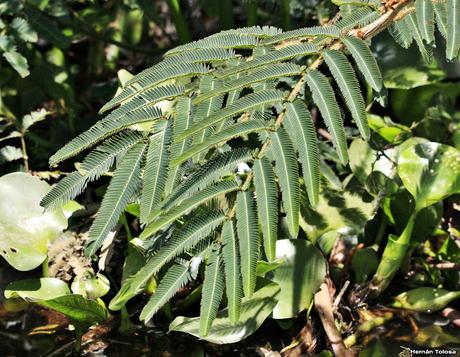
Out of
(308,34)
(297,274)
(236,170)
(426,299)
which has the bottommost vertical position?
(426,299)

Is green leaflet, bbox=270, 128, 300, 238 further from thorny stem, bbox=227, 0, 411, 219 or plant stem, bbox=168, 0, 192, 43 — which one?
plant stem, bbox=168, 0, 192, 43

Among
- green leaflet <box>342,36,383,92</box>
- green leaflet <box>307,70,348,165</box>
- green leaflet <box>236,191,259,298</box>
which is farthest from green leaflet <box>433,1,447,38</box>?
green leaflet <box>236,191,259,298</box>

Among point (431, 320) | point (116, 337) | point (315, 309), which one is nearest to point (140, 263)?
point (116, 337)

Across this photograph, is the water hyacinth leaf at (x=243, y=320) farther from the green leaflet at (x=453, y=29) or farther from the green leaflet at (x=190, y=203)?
the green leaflet at (x=453, y=29)

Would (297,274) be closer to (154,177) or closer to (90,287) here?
(90,287)

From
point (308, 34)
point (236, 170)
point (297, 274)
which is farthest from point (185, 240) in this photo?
point (297, 274)

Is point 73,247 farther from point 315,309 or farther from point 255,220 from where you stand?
point 255,220

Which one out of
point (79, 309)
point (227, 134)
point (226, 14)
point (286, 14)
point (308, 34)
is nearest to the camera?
point (227, 134)
